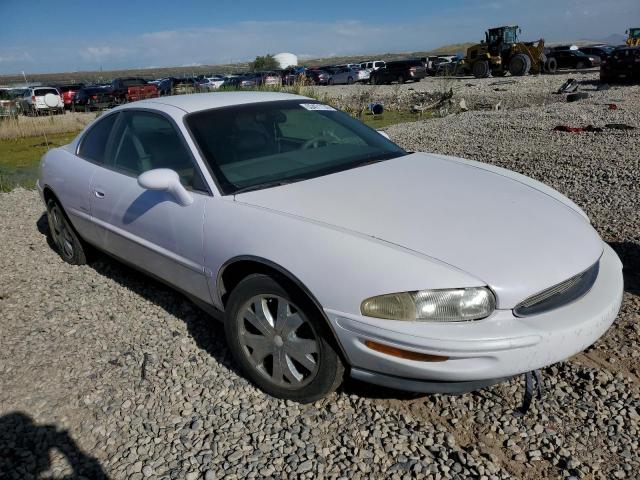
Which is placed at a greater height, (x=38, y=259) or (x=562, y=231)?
(x=562, y=231)

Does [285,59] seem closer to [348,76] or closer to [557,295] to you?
[348,76]

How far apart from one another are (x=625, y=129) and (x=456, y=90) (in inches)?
527

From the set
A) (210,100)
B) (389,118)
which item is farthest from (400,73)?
(210,100)

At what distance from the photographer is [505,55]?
94.3ft

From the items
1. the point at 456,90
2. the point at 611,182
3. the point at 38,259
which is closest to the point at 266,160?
the point at 38,259

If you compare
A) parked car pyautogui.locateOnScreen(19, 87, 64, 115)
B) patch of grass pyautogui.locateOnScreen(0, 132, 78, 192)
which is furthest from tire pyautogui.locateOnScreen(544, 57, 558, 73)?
parked car pyautogui.locateOnScreen(19, 87, 64, 115)

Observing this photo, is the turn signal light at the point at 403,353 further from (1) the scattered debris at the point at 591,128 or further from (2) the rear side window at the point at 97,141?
(1) the scattered debris at the point at 591,128

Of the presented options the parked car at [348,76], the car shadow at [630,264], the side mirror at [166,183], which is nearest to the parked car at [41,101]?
the parked car at [348,76]

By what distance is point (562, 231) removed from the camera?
2529 millimetres

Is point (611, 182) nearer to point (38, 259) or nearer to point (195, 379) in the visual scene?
point (195, 379)

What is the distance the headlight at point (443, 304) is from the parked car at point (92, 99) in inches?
1141

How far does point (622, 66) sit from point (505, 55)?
11117 mm

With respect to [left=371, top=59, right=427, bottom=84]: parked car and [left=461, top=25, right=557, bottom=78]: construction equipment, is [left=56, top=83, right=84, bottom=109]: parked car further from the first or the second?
[left=461, top=25, right=557, bottom=78]: construction equipment

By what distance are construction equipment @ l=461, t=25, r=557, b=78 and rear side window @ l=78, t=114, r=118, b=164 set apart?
2778 centimetres
